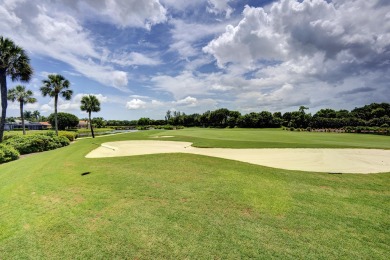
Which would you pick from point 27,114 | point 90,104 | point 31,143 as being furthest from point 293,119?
point 27,114

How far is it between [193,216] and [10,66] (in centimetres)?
2769


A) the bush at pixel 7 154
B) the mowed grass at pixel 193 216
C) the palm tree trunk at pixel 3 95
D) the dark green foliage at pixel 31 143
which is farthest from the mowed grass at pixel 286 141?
the palm tree trunk at pixel 3 95

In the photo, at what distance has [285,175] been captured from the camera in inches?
368

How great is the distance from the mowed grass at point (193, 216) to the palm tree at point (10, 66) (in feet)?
56.3

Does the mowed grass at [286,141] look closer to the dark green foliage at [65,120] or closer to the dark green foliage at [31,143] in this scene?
the dark green foliage at [31,143]

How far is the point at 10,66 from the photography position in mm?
22438

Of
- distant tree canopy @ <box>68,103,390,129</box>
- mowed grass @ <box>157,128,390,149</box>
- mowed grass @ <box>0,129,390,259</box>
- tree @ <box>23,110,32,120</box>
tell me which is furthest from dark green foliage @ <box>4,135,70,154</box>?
tree @ <box>23,110,32,120</box>

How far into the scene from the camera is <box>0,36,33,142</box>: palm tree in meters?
21.2

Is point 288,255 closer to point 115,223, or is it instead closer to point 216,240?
point 216,240

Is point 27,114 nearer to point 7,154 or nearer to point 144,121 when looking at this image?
point 144,121

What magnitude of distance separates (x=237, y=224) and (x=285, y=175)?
5280mm

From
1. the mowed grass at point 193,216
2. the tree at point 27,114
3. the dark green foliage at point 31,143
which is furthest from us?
the tree at point 27,114

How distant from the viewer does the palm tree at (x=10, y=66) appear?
2123 centimetres

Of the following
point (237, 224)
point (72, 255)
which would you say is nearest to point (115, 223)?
point (72, 255)
